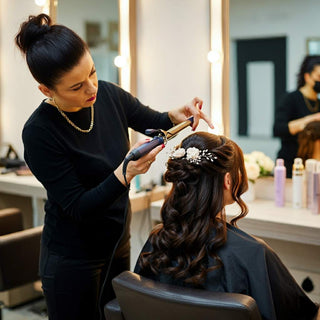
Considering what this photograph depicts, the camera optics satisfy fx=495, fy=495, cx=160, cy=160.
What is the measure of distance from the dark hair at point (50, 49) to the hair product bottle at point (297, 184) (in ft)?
3.87

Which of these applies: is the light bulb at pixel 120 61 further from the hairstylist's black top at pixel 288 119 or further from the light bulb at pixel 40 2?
the hairstylist's black top at pixel 288 119

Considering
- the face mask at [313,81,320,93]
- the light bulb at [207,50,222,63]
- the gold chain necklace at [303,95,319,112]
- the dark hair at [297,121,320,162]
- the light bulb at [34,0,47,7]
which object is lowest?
the dark hair at [297,121,320,162]

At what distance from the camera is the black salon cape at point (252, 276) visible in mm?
1247

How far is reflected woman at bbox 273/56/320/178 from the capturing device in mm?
2109

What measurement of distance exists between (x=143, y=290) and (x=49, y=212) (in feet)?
1.56

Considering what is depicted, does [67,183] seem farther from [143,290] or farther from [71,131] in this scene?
[143,290]

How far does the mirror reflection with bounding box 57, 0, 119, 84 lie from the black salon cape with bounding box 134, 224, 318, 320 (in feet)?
5.31

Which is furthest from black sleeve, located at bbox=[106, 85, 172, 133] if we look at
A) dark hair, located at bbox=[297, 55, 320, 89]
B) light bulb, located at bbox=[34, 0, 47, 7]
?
light bulb, located at bbox=[34, 0, 47, 7]

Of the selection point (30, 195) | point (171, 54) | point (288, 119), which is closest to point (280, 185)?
point (288, 119)

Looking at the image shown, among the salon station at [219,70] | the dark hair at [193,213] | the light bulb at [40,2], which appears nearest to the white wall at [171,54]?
the salon station at [219,70]

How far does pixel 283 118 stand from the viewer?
87.7 inches

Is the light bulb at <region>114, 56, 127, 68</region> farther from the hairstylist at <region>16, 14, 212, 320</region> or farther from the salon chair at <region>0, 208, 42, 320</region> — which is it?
the hairstylist at <region>16, 14, 212, 320</region>

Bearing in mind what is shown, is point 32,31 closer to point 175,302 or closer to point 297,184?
point 175,302

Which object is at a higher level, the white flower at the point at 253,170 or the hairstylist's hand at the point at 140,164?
the hairstylist's hand at the point at 140,164
